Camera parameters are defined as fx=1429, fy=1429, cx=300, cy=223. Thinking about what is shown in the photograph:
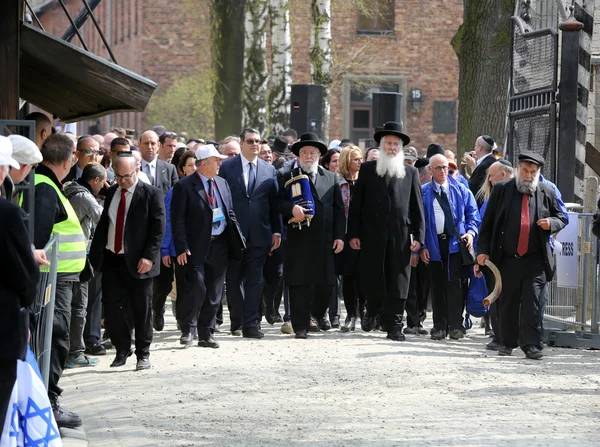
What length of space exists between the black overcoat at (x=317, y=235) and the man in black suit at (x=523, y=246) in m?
2.05

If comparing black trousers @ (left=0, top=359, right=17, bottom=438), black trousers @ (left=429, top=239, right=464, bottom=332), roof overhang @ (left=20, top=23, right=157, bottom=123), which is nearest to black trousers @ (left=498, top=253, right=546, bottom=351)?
black trousers @ (left=429, top=239, right=464, bottom=332)

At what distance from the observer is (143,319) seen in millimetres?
12469

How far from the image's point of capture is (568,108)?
1502cm

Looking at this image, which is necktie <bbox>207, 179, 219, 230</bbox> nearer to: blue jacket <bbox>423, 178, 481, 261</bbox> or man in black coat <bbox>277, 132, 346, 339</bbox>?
man in black coat <bbox>277, 132, 346, 339</bbox>

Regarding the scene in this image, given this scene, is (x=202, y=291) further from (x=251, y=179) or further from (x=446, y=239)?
(x=446, y=239)

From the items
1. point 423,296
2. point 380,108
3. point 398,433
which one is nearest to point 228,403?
point 398,433

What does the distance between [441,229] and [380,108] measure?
646 centimetres

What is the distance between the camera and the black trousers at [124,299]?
12.5 meters

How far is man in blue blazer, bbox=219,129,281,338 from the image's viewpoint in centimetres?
1520

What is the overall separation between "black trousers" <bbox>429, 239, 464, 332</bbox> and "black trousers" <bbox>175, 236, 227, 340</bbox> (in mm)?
2352

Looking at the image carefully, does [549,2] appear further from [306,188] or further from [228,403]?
[228,403]

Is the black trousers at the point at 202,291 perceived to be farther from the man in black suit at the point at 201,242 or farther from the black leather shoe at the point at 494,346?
the black leather shoe at the point at 494,346

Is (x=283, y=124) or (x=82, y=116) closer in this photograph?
(x=82, y=116)

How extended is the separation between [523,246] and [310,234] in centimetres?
264
